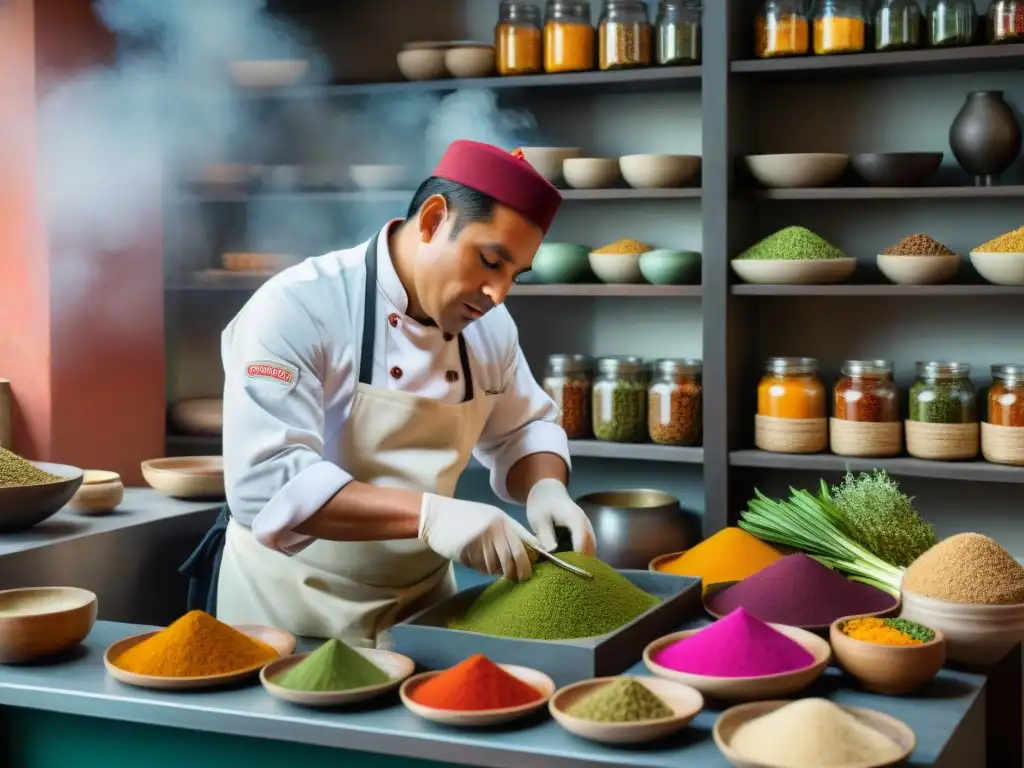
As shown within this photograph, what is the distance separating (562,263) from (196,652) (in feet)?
7.58

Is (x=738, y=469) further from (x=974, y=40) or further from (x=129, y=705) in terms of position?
(x=129, y=705)

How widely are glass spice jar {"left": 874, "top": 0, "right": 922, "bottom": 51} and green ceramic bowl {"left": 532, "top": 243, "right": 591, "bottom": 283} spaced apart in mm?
1030

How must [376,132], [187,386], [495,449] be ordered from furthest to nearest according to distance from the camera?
Answer: [187,386] < [376,132] < [495,449]

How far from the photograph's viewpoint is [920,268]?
3.29m

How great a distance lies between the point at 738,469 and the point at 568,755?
234 centimetres

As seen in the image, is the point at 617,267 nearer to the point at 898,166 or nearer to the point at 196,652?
the point at 898,166

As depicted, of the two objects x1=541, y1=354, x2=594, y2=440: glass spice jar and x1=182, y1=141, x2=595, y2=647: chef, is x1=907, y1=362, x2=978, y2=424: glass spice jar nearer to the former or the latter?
x1=541, y1=354, x2=594, y2=440: glass spice jar

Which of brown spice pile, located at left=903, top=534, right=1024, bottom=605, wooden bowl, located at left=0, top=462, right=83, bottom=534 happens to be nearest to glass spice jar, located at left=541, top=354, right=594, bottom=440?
wooden bowl, located at left=0, top=462, right=83, bottom=534

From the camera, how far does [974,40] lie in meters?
3.27

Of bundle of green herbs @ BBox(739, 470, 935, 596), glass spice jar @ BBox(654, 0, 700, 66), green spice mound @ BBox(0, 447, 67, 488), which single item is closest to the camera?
bundle of green herbs @ BBox(739, 470, 935, 596)

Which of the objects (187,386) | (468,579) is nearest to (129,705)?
(468,579)

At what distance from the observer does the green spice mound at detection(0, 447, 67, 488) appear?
2.26 metres

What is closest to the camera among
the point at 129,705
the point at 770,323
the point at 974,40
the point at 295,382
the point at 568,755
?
the point at 568,755

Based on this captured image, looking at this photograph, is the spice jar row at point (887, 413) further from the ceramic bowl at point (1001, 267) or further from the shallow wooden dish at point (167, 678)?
the shallow wooden dish at point (167, 678)
